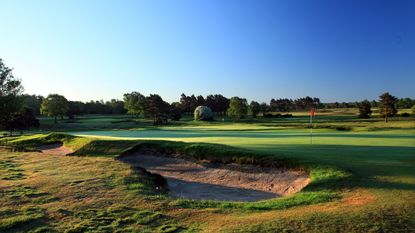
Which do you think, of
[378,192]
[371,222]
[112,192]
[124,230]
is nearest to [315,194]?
[378,192]

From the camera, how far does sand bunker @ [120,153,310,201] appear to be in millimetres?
15820

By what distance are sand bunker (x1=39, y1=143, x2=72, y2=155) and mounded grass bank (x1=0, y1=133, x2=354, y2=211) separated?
68 centimetres

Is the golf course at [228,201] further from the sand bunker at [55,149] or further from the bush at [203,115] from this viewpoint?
the bush at [203,115]

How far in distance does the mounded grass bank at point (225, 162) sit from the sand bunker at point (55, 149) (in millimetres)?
675

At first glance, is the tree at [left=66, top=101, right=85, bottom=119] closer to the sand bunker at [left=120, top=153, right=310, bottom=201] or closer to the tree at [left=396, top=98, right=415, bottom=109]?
the sand bunker at [left=120, top=153, right=310, bottom=201]

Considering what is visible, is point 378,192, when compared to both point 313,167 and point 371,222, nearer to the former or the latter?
point 371,222

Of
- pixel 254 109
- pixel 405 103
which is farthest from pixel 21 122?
pixel 405 103

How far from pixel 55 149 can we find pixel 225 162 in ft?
71.8

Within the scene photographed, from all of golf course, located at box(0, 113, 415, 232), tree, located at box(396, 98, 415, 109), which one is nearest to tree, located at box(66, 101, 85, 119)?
golf course, located at box(0, 113, 415, 232)

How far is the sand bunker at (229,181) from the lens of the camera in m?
15.8

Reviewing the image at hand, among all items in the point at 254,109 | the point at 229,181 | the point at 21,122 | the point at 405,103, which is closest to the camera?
the point at 229,181

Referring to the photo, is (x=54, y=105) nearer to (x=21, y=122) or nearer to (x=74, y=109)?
(x=74, y=109)

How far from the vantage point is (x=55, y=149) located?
3578cm

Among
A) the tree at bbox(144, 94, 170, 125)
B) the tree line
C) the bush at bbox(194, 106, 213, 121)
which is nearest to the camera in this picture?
the tree line
